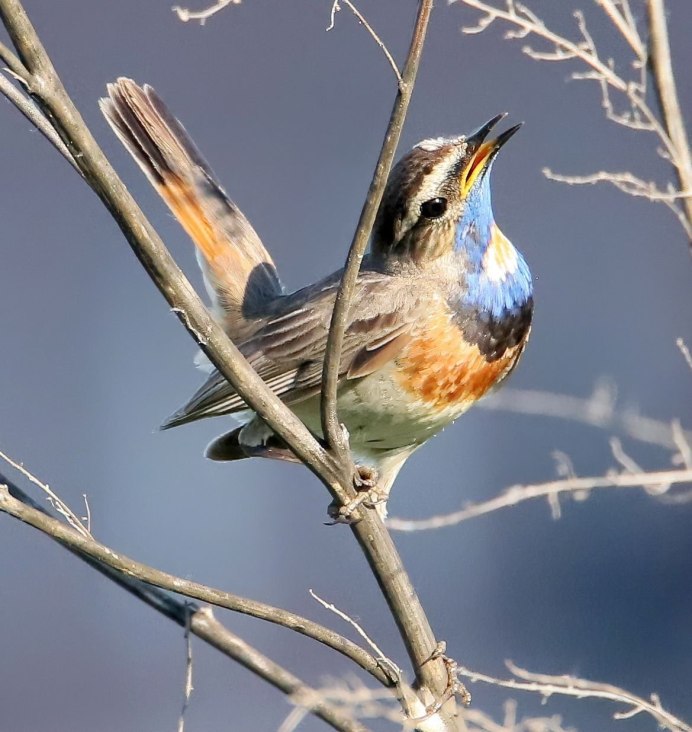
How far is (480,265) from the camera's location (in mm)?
3771

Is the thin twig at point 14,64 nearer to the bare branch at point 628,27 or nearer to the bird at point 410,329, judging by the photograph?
the bare branch at point 628,27

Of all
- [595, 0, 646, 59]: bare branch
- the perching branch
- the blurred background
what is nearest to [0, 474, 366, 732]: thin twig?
the perching branch

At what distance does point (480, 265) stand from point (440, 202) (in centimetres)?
22

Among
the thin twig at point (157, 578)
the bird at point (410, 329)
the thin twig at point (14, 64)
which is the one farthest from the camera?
the bird at point (410, 329)

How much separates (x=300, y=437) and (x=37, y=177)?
4730 millimetres

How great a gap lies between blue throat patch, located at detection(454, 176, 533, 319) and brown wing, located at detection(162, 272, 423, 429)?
0.17 meters

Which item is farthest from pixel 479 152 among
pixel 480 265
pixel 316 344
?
pixel 316 344

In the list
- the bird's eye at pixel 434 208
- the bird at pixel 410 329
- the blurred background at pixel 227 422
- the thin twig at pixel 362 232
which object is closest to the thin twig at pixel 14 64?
the thin twig at pixel 362 232

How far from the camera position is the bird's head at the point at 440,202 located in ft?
11.7

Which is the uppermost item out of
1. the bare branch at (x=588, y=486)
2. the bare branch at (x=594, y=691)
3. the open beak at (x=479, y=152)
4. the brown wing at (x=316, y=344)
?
the open beak at (x=479, y=152)

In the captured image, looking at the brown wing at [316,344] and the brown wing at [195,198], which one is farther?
the brown wing at [195,198]

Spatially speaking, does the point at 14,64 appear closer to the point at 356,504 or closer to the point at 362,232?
the point at 362,232

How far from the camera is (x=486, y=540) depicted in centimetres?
655

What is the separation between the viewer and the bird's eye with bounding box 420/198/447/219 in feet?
12.1
